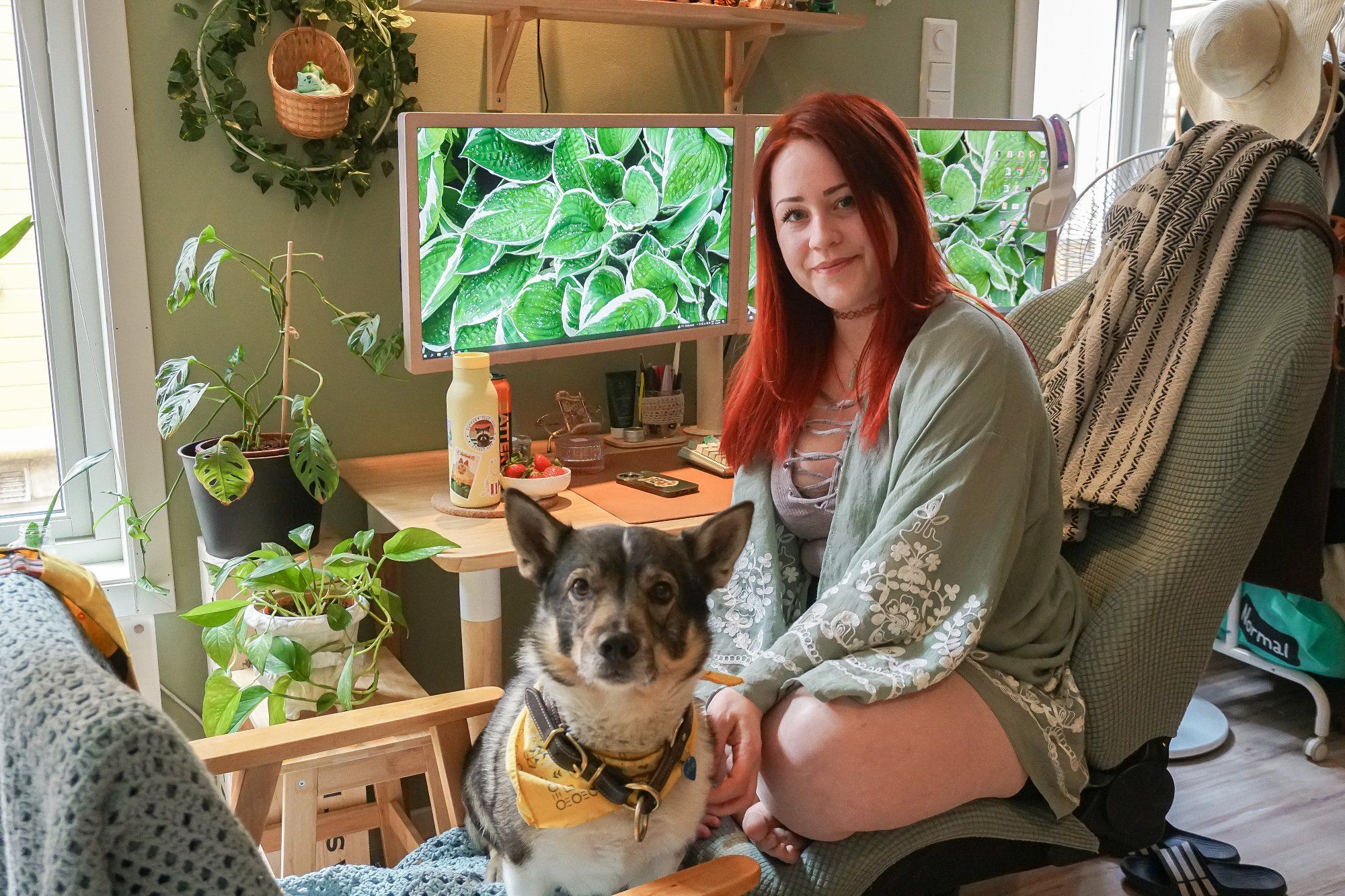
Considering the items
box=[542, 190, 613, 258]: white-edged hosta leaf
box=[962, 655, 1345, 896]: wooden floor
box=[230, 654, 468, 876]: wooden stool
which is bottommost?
box=[962, 655, 1345, 896]: wooden floor

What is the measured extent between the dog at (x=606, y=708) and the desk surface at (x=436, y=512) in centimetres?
17

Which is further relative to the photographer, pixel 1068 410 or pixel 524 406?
pixel 524 406

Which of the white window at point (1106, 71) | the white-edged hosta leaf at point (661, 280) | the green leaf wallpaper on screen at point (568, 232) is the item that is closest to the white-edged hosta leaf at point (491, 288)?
the green leaf wallpaper on screen at point (568, 232)

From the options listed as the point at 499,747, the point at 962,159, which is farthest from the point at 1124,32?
the point at 499,747

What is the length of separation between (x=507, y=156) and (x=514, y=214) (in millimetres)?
98

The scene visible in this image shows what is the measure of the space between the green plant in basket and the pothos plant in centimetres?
14

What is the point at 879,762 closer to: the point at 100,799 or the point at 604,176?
the point at 100,799

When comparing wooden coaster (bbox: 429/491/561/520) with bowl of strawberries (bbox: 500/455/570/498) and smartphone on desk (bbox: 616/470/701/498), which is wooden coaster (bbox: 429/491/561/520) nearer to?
bowl of strawberries (bbox: 500/455/570/498)

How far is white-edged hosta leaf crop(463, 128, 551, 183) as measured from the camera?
1806 millimetres

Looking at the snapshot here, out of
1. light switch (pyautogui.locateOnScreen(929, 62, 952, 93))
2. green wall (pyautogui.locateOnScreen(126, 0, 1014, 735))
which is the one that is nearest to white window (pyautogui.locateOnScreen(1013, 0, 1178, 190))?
light switch (pyautogui.locateOnScreen(929, 62, 952, 93))

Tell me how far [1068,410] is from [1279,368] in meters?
0.31

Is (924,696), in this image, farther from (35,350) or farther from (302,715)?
(35,350)

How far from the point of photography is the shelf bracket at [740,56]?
241 centimetres

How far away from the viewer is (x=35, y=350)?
217 cm
